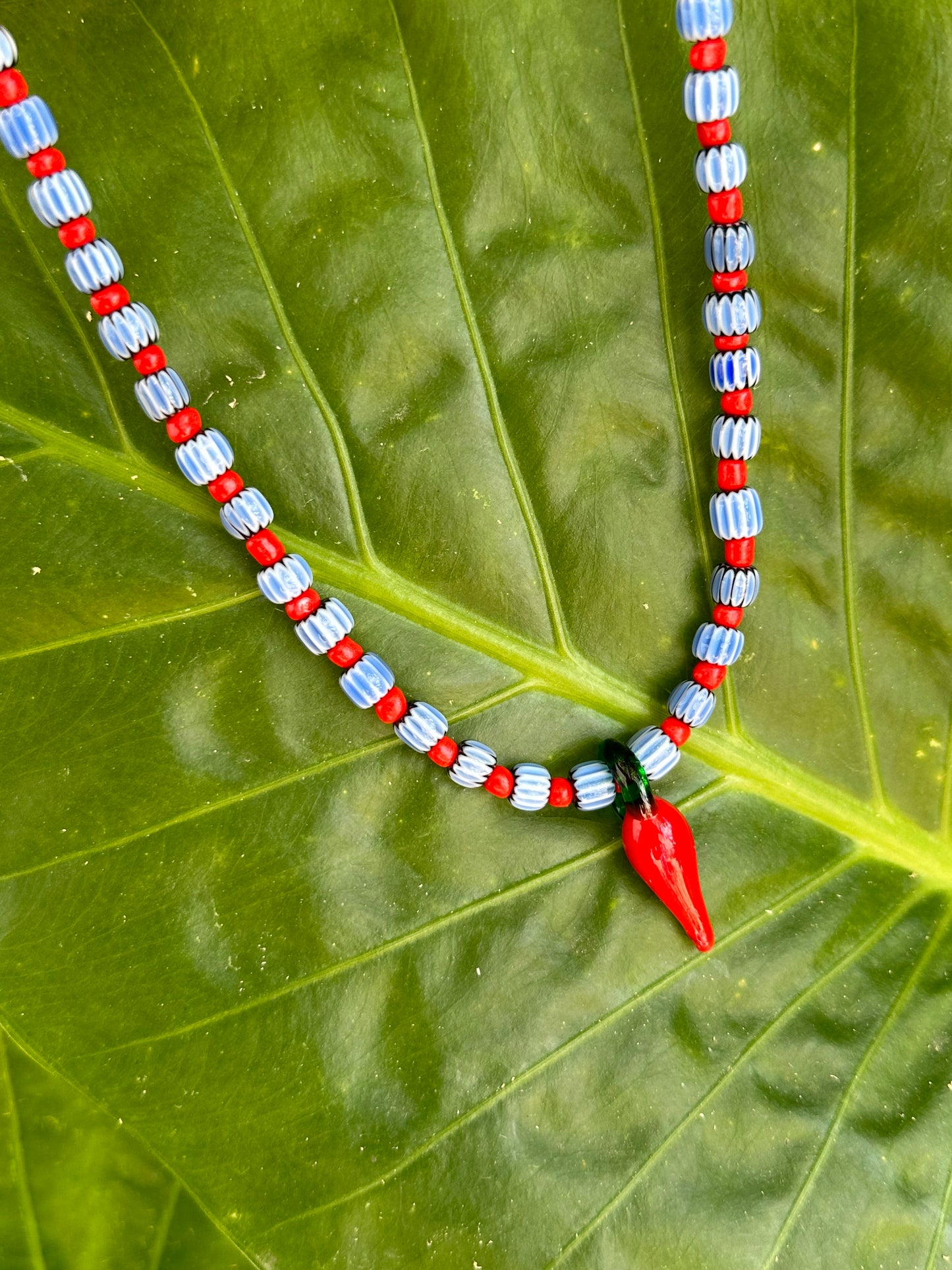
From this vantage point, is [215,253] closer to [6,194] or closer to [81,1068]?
[6,194]

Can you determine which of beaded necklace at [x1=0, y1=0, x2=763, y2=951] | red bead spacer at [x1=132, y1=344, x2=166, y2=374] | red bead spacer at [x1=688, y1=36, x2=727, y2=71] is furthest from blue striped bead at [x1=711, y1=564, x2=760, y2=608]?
red bead spacer at [x1=132, y1=344, x2=166, y2=374]

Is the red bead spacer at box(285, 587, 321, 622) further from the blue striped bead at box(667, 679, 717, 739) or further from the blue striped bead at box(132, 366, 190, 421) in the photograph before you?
the blue striped bead at box(667, 679, 717, 739)

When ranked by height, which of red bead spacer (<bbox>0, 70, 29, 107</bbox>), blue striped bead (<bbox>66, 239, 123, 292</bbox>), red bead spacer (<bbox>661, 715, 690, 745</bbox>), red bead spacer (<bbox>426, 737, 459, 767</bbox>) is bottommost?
red bead spacer (<bbox>661, 715, 690, 745</bbox>)

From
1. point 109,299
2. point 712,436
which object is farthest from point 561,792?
point 109,299

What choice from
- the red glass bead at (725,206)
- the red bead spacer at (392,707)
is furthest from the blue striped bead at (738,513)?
the red bead spacer at (392,707)

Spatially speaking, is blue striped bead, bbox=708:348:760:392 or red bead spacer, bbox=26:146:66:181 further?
blue striped bead, bbox=708:348:760:392

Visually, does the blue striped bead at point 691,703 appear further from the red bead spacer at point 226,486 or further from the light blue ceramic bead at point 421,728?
the red bead spacer at point 226,486

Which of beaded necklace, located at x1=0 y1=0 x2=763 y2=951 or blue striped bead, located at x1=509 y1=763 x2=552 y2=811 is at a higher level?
beaded necklace, located at x1=0 y1=0 x2=763 y2=951

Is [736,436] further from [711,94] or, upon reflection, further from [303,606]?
[303,606]
